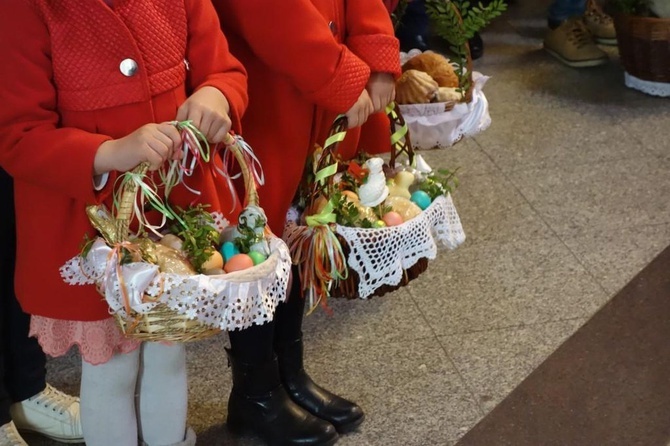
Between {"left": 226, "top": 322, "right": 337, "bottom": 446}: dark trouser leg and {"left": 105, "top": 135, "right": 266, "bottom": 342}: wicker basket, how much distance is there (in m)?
0.39

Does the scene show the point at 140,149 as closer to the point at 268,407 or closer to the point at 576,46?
the point at 268,407

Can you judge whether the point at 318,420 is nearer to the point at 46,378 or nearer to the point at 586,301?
the point at 46,378

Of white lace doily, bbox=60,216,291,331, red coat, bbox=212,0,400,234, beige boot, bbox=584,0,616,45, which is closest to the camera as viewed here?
white lace doily, bbox=60,216,291,331

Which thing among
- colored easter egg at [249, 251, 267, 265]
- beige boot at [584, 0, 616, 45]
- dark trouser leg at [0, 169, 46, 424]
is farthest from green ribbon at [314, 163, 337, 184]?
→ beige boot at [584, 0, 616, 45]

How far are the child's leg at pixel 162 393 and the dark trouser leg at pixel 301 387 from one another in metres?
A: 0.25

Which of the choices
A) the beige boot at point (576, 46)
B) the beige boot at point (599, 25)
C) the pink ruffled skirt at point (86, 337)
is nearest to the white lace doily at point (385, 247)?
the pink ruffled skirt at point (86, 337)

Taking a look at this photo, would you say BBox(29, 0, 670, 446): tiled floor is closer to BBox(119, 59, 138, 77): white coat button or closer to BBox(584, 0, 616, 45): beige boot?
BBox(584, 0, 616, 45): beige boot

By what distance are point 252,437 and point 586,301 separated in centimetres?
89

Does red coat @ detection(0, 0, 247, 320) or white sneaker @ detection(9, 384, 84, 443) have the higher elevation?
red coat @ detection(0, 0, 247, 320)

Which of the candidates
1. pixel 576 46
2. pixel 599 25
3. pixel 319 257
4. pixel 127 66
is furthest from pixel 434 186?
pixel 599 25

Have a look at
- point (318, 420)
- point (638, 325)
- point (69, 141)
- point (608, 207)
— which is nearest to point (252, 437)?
point (318, 420)

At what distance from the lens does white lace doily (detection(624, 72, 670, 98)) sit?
3201mm

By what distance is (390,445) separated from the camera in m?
1.72

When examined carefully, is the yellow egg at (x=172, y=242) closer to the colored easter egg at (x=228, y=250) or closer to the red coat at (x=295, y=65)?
the colored easter egg at (x=228, y=250)
